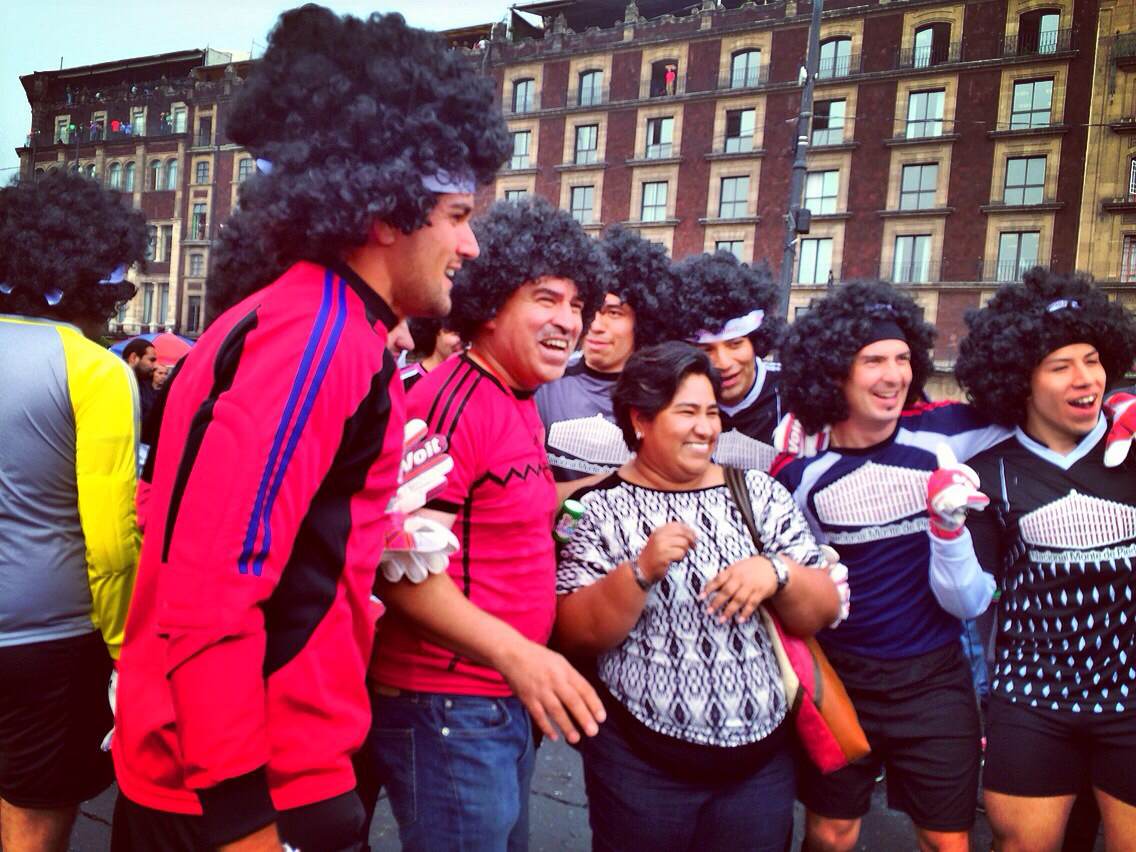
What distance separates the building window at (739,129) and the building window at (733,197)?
1.23 metres

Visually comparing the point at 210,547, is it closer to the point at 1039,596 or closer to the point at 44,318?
the point at 44,318

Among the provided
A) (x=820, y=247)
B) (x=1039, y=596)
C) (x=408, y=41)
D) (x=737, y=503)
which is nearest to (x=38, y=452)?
(x=408, y=41)

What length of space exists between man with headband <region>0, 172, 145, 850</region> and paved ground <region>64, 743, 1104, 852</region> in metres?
A: 1.26

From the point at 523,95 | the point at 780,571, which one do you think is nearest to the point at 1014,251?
the point at 523,95

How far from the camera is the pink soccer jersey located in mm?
1945

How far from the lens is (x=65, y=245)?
2.65 meters

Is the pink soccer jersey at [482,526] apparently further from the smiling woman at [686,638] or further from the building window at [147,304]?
the building window at [147,304]

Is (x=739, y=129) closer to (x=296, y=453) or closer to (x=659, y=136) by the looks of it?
(x=659, y=136)

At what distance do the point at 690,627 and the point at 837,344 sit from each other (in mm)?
1237

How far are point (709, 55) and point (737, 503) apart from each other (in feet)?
114

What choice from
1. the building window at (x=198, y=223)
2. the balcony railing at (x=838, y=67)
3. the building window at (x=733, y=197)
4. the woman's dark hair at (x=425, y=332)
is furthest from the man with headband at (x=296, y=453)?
the building window at (x=198, y=223)

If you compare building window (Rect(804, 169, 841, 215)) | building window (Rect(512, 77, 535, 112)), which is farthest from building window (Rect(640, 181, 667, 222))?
building window (Rect(512, 77, 535, 112))

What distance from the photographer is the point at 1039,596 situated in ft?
8.70

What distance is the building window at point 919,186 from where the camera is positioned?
29.9 metres
